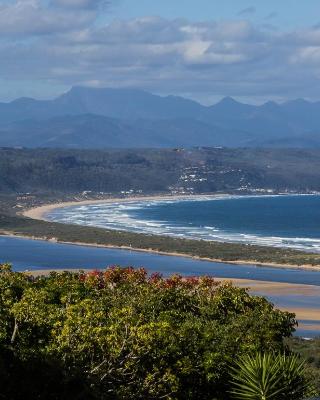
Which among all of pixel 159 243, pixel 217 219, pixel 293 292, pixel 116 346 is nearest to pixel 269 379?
pixel 116 346

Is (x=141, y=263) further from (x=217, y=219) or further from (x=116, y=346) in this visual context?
(x=116, y=346)

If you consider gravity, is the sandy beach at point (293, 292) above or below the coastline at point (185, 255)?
below

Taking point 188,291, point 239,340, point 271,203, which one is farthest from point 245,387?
point 271,203

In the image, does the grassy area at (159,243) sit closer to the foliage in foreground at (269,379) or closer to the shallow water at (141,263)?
the shallow water at (141,263)

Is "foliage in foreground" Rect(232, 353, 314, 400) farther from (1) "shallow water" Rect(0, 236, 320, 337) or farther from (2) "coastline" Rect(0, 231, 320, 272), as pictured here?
(2) "coastline" Rect(0, 231, 320, 272)

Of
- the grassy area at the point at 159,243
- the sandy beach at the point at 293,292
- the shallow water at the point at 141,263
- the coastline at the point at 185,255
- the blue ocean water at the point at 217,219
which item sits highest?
the blue ocean water at the point at 217,219

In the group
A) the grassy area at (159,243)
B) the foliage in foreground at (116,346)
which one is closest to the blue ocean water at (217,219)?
the grassy area at (159,243)
